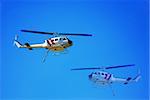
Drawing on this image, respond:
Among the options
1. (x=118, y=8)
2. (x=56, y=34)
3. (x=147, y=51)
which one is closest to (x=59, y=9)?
(x=56, y=34)

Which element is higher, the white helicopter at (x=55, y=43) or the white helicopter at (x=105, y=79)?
the white helicopter at (x=55, y=43)

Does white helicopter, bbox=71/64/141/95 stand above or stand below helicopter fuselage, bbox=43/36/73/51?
below

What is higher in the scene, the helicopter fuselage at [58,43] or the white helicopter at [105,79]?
the helicopter fuselage at [58,43]

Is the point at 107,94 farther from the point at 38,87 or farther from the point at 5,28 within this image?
the point at 5,28

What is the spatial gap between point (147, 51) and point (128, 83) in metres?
0.35

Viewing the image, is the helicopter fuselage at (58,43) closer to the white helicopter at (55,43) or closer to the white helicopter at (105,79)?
the white helicopter at (55,43)

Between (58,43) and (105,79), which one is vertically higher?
(58,43)

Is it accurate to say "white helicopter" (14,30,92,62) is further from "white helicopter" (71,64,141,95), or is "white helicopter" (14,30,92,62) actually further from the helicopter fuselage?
"white helicopter" (71,64,141,95)

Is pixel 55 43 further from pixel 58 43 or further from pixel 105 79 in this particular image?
pixel 105 79

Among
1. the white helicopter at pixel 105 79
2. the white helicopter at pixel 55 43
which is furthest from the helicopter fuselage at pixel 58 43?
the white helicopter at pixel 105 79

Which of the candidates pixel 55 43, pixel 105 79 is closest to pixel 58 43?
pixel 55 43

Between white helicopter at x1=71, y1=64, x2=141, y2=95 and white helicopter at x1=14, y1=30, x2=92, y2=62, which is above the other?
white helicopter at x1=14, y1=30, x2=92, y2=62

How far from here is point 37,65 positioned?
5.00m

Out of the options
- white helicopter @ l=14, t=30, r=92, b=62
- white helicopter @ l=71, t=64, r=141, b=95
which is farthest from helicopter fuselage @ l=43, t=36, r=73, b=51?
white helicopter @ l=71, t=64, r=141, b=95
